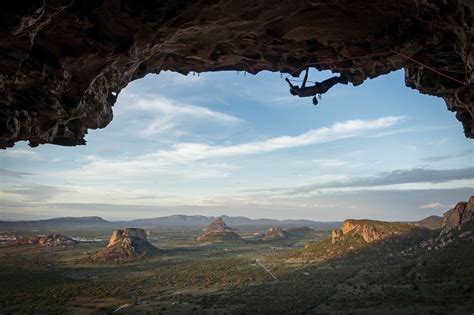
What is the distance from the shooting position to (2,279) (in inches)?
3612

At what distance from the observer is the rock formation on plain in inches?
5389

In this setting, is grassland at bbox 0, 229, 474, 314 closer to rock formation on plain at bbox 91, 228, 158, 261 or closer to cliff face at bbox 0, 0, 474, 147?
rock formation on plain at bbox 91, 228, 158, 261

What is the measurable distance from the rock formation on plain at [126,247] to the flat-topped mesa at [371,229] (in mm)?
83346

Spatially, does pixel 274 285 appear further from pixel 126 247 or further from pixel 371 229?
pixel 126 247

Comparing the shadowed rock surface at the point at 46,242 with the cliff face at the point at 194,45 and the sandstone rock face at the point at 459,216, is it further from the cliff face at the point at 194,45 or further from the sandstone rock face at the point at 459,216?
the cliff face at the point at 194,45

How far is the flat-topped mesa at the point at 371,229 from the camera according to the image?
332 ft

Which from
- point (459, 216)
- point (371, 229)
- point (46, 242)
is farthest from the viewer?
point (46, 242)

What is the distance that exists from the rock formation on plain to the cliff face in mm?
130040

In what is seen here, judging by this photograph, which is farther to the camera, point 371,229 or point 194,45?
point 371,229

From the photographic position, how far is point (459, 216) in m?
76.6

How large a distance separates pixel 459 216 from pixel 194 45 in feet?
270

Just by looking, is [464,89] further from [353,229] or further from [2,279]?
[2,279]

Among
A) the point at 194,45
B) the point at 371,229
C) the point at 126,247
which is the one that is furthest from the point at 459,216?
the point at 126,247

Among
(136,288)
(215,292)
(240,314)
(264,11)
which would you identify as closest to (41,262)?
(136,288)
